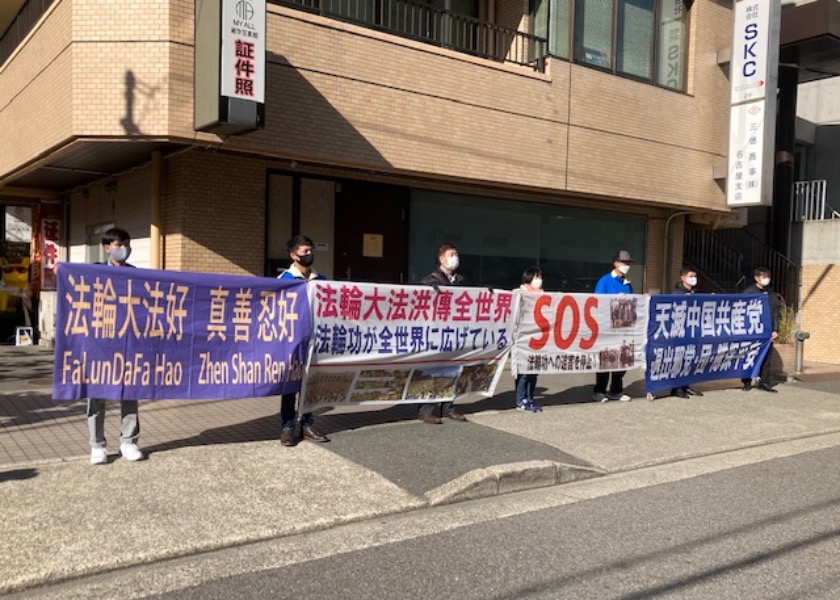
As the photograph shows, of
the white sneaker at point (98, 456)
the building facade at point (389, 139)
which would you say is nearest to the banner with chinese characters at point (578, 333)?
the building facade at point (389, 139)

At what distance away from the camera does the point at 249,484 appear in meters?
5.70

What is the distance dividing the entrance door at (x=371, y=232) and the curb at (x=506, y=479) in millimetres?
6283

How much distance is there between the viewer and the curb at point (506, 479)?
227 inches

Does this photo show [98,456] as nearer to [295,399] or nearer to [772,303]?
[295,399]

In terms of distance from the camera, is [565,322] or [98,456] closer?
[98,456]

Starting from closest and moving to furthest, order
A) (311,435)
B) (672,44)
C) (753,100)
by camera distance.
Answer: (311,435)
(753,100)
(672,44)

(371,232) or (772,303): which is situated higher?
(371,232)

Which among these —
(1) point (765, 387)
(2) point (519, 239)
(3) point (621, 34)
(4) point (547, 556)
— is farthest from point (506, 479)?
(3) point (621, 34)

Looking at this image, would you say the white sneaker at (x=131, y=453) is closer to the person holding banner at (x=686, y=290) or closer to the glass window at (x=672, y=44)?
the person holding banner at (x=686, y=290)

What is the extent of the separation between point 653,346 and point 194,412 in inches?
230

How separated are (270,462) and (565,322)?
4249mm

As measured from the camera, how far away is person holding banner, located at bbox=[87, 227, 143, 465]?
234 inches

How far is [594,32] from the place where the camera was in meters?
14.0

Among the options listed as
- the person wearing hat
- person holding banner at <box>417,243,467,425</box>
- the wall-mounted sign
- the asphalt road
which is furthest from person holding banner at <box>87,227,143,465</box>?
the wall-mounted sign
